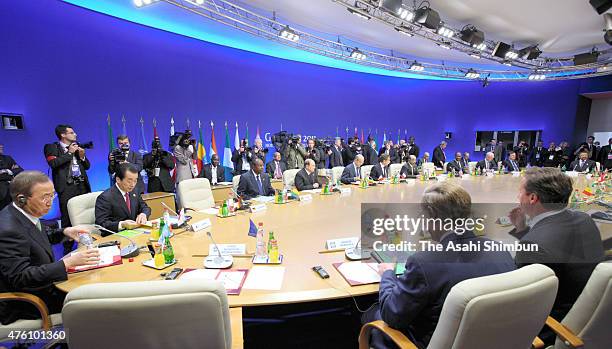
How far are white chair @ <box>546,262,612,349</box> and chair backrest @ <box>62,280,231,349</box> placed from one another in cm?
156

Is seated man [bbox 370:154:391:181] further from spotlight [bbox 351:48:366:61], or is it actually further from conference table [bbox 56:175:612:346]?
spotlight [bbox 351:48:366:61]

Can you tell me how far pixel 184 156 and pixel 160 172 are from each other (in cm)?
54

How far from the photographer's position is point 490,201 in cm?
361

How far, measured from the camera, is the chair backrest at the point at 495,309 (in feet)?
3.11

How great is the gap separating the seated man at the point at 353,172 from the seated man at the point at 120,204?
130 inches

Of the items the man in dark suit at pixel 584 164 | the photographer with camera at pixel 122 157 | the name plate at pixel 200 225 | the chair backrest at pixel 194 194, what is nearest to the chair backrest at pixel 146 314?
the name plate at pixel 200 225

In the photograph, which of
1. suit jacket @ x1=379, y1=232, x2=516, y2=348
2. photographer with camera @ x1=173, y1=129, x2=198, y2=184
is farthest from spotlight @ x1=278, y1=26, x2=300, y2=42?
suit jacket @ x1=379, y1=232, x2=516, y2=348

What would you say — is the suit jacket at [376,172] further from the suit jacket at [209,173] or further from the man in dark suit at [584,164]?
the man in dark suit at [584,164]

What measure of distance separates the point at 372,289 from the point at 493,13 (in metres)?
6.52

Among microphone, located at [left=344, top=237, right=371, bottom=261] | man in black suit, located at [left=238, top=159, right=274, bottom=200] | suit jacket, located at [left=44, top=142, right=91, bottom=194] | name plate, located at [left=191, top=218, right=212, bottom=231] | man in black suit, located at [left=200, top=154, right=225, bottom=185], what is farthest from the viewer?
man in black suit, located at [left=200, top=154, right=225, bottom=185]

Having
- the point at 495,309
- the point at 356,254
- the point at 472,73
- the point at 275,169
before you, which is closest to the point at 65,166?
the point at 275,169

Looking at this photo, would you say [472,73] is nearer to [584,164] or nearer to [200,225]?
[584,164]

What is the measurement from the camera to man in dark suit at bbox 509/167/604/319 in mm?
1484

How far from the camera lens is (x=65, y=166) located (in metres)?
3.75
